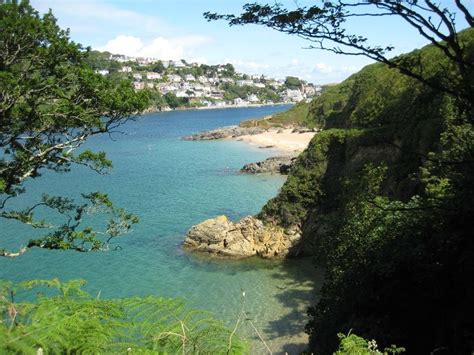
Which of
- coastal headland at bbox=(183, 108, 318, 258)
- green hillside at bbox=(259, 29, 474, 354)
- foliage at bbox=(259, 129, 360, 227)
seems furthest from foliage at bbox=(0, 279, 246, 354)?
foliage at bbox=(259, 129, 360, 227)

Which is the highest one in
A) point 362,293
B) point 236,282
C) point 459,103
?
point 459,103

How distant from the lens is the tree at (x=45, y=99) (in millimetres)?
12758

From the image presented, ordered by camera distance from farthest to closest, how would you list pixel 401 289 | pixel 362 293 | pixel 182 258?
pixel 182 258 < pixel 362 293 < pixel 401 289

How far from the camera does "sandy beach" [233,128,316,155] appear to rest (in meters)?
71.2

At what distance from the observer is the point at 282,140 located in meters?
80.1

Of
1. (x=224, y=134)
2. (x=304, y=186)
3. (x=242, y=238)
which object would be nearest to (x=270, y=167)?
(x=304, y=186)

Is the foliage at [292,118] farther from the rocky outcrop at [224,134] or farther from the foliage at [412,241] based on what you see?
the foliage at [412,241]

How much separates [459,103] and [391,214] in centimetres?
803

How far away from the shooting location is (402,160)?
21.9 m

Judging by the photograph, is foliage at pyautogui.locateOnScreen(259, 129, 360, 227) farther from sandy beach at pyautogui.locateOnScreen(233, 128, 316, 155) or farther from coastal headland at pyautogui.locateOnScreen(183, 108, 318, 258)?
sandy beach at pyautogui.locateOnScreen(233, 128, 316, 155)

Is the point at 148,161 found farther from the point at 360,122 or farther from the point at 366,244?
the point at 366,244

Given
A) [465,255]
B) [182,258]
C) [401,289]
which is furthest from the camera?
[182,258]

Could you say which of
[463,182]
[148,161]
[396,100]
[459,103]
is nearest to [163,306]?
[459,103]

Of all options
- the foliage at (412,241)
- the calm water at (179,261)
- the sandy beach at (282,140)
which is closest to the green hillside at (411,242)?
the foliage at (412,241)
